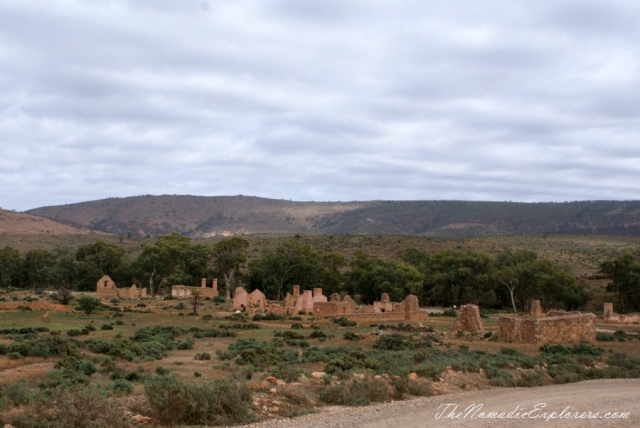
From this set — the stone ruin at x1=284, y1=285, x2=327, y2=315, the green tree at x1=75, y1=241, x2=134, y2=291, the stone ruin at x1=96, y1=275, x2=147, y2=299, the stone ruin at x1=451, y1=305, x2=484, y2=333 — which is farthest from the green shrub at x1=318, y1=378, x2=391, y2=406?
the green tree at x1=75, y1=241, x2=134, y2=291

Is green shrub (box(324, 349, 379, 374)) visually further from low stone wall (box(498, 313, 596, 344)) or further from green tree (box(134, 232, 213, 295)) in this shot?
green tree (box(134, 232, 213, 295))

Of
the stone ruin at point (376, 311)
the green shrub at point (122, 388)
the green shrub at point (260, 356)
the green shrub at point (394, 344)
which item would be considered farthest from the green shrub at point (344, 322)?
the green shrub at point (122, 388)

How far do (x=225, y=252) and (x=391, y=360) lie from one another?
4475cm

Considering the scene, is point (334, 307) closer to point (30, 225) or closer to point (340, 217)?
point (30, 225)

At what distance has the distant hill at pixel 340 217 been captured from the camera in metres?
119

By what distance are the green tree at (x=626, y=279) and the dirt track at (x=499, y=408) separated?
34973 mm

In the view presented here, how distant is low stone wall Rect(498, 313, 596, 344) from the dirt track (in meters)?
8.03

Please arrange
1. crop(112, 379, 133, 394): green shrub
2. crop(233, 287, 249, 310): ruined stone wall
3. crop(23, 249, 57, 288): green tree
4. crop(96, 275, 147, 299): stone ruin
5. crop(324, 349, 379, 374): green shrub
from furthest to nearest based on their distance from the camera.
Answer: crop(23, 249, 57, 288): green tree → crop(96, 275, 147, 299): stone ruin → crop(233, 287, 249, 310): ruined stone wall → crop(324, 349, 379, 374): green shrub → crop(112, 379, 133, 394): green shrub

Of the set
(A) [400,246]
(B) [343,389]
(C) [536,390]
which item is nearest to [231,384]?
(B) [343,389]

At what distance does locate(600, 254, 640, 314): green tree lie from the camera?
44.9 m

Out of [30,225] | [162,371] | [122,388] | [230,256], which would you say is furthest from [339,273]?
[30,225]

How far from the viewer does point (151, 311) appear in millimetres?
39156

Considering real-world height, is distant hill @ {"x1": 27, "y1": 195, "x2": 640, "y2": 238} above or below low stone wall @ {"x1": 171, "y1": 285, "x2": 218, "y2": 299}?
above

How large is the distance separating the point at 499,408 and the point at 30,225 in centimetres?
12185
